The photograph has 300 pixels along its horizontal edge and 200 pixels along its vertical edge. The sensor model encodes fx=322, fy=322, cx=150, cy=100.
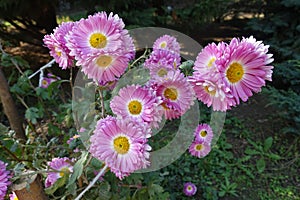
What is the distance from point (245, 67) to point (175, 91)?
0.14 meters

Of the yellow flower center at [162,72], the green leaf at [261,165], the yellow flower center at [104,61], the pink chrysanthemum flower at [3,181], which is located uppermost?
the yellow flower center at [104,61]

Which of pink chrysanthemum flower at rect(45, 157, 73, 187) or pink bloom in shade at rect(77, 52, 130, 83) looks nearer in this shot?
pink bloom in shade at rect(77, 52, 130, 83)

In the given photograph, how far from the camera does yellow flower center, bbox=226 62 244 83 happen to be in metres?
0.52

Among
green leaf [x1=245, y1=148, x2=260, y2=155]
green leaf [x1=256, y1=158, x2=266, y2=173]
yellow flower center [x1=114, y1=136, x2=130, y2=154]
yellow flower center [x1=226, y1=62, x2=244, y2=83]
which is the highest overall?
yellow flower center [x1=226, y1=62, x2=244, y2=83]

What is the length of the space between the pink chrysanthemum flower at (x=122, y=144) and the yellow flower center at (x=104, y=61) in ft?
0.32

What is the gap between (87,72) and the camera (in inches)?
22.2

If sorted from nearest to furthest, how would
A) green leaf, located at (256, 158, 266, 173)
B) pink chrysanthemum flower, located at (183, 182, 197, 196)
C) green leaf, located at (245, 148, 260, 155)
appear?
pink chrysanthemum flower, located at (183, 182, 197, 196) → green leaf, located at (256, 158, 266, 173) → green leaf, located at (245, 148, 260, 155)

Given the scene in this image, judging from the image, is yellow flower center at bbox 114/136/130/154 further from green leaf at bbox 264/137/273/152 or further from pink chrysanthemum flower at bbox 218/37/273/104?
green leaf at bbox 264/137/273/152

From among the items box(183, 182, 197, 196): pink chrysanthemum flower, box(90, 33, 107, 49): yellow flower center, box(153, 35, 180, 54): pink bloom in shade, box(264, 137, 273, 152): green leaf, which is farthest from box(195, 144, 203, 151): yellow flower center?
box(264, 137, 273, 152): green leaf

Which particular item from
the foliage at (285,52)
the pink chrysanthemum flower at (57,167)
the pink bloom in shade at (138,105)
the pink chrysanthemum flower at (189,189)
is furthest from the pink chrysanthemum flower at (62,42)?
the foliage at (285,52)

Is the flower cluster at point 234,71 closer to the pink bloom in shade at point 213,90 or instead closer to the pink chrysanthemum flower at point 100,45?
the pink bloom in shade at point 213,90

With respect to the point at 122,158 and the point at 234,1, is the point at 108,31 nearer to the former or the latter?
the point at 122,158

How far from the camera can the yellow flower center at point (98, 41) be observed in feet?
1.79

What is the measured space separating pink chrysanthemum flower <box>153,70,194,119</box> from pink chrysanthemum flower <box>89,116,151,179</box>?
74mm
